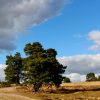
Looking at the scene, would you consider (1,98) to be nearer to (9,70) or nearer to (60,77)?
(60,77)

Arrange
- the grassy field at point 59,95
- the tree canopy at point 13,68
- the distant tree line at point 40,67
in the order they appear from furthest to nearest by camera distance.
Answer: the tree canopy at point 13,68
the distant tree line at point 40,67
the grassy field at point 59,95

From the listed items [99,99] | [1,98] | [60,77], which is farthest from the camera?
[60,77]

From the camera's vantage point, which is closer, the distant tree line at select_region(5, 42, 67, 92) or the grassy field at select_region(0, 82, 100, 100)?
the grassy field at select_region(0, 82, 100, 100)

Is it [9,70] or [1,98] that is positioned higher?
[9,70]

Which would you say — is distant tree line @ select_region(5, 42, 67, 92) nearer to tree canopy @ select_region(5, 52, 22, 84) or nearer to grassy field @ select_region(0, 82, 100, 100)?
grassy field @ select_region(0, 82, 100, 100)

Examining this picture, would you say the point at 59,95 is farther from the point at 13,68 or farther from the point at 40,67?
the point at 13,68

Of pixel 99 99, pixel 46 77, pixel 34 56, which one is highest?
pixel 34 56

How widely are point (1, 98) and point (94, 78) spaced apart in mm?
137281

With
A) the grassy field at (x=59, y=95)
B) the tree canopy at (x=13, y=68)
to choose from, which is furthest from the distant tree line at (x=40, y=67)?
the tree canopy at (x=13, y=68)

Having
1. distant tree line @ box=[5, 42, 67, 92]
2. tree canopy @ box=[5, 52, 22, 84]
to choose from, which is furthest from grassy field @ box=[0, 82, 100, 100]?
tree canopy @ box=[5, 52, 22, 84]

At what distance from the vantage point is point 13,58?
11838cm

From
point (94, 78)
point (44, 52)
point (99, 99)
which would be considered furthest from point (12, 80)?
point (94, 78)

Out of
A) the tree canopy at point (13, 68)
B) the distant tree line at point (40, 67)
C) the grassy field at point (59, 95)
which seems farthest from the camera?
the tree canopy at point (13, 68)

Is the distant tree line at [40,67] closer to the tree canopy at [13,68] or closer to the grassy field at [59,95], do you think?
the grassy field at [59,95]
